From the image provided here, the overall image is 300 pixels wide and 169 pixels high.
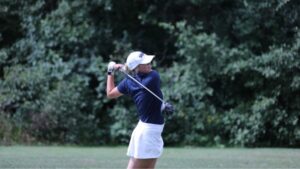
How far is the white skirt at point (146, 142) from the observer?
8.54 metres

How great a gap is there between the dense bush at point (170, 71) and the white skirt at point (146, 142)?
1148cm

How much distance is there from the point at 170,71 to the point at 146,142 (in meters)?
12.9

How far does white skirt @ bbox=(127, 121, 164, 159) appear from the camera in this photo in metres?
8.54

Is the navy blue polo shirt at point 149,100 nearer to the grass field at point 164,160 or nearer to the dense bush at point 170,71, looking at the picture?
the grass field at point 164,160

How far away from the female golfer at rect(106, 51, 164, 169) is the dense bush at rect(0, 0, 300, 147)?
11.3 m

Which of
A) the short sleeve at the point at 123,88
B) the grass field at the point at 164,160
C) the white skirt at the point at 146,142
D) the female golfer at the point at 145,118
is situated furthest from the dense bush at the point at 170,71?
the white skirt at the point at 146,142

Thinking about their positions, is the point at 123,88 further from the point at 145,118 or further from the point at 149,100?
the point at 145,118

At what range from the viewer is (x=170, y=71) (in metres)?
21.3

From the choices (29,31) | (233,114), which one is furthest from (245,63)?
(29,31)

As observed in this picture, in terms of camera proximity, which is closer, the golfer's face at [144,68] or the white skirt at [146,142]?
the white skirt at [146,142]

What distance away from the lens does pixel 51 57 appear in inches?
867

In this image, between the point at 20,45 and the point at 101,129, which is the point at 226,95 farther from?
the point at 20,45

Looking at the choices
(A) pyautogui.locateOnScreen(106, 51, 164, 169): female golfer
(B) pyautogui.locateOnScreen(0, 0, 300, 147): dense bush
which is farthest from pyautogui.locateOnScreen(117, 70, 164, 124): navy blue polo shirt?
(B) pyautogui.locateOnScreen(0, 0, 300, 147): dense bush

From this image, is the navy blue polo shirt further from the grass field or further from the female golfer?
the grass field
